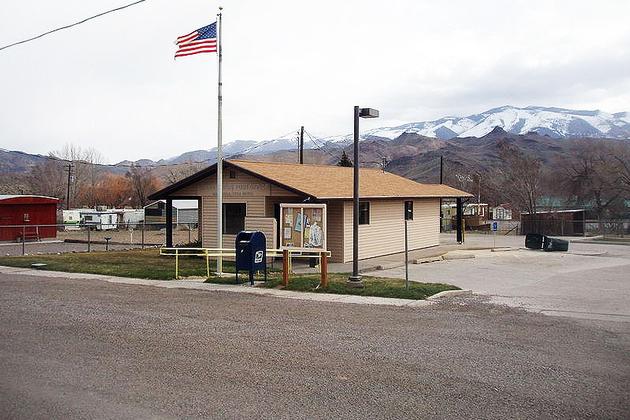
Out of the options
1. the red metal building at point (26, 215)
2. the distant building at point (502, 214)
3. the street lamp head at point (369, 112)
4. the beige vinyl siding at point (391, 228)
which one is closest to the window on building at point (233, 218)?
the beige vinyl siding at point (391, 228)

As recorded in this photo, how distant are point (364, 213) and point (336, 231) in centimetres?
184

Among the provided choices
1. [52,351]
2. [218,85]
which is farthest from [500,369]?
[218,85]

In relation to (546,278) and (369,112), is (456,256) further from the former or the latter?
(369,112)

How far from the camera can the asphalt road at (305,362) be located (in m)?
6.65

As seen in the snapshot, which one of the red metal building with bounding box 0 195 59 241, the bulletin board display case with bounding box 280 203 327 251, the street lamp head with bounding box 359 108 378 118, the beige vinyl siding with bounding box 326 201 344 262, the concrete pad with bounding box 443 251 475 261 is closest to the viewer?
A: the street lamp head with bounding box 359 108 378 118

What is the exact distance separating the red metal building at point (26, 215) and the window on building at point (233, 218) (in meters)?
20.9

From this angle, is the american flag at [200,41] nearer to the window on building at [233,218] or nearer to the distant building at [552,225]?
the window on building at [233,218]

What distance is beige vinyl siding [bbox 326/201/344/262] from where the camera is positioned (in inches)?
961

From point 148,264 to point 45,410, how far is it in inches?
688

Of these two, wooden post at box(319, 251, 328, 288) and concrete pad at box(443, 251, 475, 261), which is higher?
wooden post at box(319, 251, 328, 288)

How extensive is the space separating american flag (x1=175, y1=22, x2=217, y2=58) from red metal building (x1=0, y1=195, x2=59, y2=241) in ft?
87.1

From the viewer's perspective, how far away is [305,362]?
853 cm

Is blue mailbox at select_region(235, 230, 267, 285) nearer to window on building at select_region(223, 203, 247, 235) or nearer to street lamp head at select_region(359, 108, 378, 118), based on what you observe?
street lamp head at select_region(359, 108, 378, 118)

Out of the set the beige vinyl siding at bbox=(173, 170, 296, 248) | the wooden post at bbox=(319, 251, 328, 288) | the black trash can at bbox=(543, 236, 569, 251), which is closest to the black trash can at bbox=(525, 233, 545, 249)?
the black trash can at bbox=(543, 236, 569, 251)
